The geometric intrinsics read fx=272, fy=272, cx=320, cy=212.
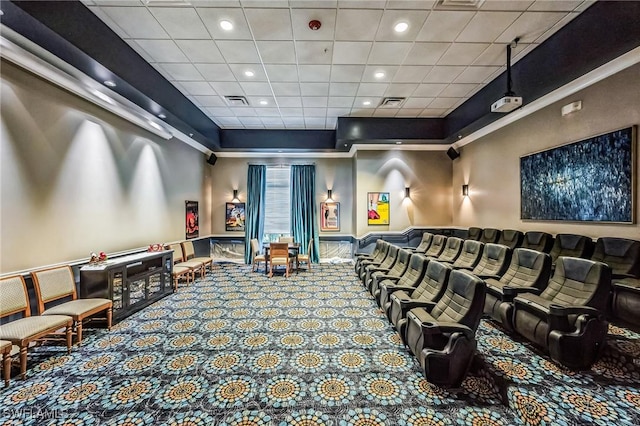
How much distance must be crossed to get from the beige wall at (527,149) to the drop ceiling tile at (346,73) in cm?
328

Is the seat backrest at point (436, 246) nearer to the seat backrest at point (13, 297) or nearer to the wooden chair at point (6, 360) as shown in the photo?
the wooden chair at point (6, 360)

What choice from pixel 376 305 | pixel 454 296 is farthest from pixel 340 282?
pixel 454 296

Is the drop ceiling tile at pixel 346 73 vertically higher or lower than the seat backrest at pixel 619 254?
higher

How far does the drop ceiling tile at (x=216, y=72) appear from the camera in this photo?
4.36m

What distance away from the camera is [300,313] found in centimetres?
419

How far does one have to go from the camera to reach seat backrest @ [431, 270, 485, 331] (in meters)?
2.50

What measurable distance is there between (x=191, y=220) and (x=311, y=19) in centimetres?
589

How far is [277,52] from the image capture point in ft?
13.1

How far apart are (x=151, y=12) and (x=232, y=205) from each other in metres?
6.00

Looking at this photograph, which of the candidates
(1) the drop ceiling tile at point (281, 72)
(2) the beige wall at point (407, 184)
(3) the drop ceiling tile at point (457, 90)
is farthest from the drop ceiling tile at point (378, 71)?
(2) the beige wall at point (407, 184)

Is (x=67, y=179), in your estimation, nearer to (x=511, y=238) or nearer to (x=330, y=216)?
(x=330, y=216)

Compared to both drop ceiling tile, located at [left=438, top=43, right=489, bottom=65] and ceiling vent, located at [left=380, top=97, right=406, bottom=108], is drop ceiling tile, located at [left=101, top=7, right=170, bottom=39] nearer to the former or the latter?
drop ceiling tile, located at [left=438, top=43, right=489, bottom=65]

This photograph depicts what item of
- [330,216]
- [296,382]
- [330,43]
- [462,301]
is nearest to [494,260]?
[462,301]

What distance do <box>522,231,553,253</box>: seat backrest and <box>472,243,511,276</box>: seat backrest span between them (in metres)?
Result: 0.72
